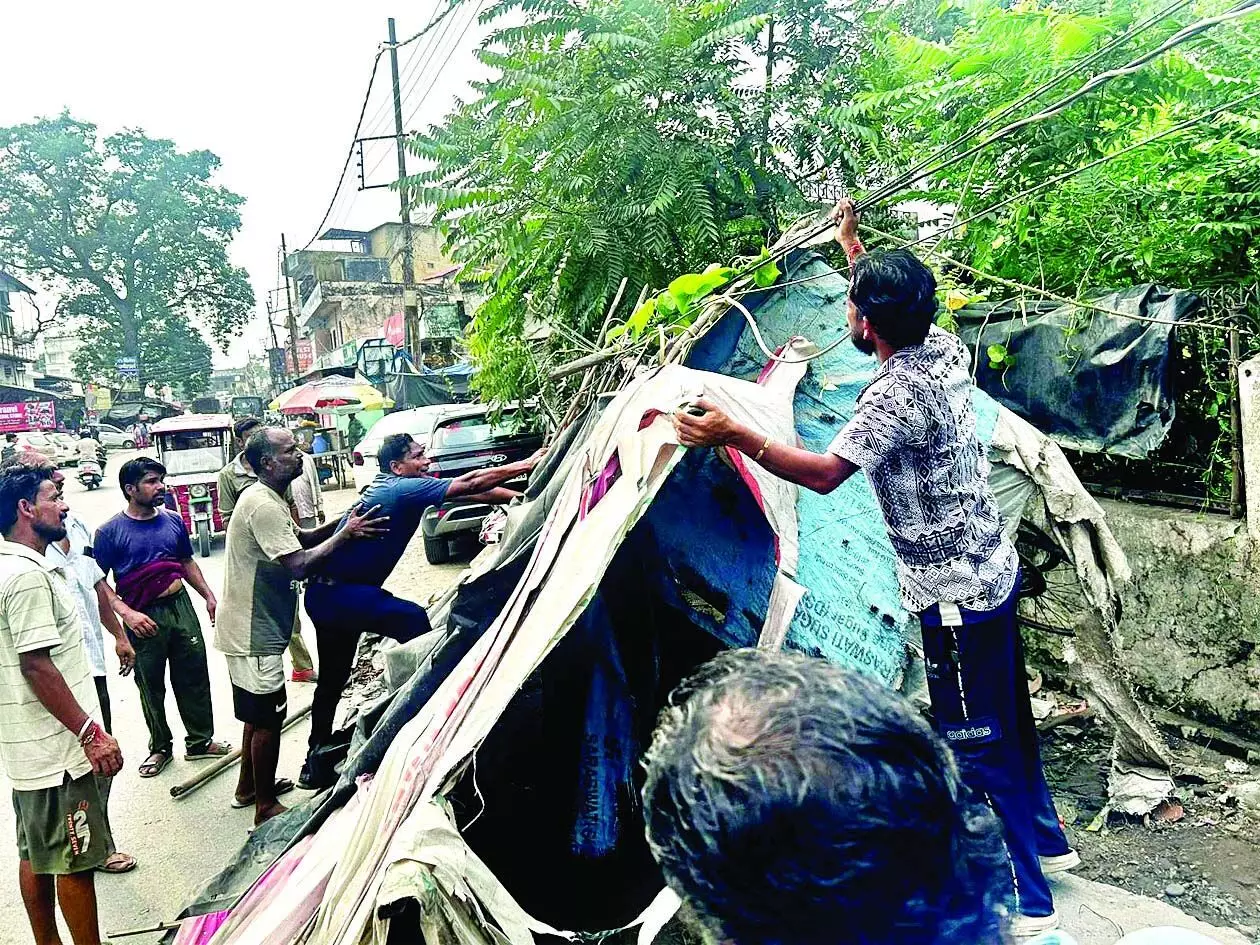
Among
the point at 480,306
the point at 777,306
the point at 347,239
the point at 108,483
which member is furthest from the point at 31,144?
the point at 777,306

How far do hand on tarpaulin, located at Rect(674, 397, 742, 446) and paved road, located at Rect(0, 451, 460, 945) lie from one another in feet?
10.5

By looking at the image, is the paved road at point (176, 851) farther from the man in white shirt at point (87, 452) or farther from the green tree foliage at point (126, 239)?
the green tree foliage at point (126, 239)

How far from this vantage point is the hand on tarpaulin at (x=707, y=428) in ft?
6.85

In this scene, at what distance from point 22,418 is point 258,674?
3701 cm

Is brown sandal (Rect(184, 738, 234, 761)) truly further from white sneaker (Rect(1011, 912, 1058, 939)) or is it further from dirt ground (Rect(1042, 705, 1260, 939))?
dirt ground (Rect(1042, 705, 1260, 939))

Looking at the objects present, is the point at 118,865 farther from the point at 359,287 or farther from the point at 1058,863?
the point at 359,287

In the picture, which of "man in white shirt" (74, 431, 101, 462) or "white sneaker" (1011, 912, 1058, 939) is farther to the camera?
"man in white shirt" (74, 431, 101, 462)

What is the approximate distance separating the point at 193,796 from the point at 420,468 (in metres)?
2.33

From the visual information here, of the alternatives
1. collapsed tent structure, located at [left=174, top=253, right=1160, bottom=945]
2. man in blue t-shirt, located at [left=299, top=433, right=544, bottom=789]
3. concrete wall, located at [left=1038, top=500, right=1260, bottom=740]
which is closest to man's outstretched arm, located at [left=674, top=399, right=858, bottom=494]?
collapsed tent structure, located at [left=174, top=253, right=1160, bottom=945]

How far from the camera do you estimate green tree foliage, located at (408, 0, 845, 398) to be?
418 centimetres

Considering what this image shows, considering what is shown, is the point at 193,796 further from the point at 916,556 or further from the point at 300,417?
the point at 300,417

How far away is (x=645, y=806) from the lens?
2.93 ft

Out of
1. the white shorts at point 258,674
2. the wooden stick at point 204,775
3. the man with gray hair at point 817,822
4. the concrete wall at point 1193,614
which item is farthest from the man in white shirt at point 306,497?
the man with gray hair at point 817,822

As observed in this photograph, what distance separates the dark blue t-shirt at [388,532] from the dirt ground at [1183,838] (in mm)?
3227
